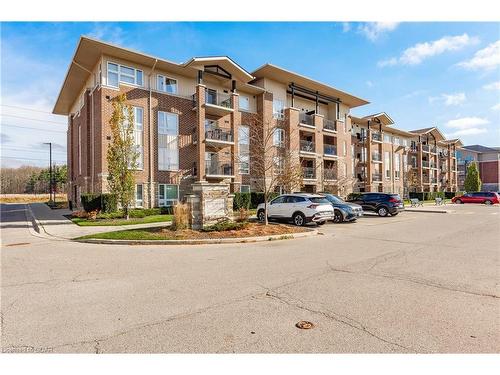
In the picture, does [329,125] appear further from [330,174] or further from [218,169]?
[218,169]

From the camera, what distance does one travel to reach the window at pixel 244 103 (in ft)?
99.0

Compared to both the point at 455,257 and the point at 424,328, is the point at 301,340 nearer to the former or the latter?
the point at 424,328

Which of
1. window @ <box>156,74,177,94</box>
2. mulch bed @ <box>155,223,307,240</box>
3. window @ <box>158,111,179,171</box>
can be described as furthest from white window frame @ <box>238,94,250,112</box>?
mulch bed @ <box>155,223,307,240</box>

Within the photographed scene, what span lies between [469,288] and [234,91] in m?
25.4

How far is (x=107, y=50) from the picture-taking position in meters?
21.6

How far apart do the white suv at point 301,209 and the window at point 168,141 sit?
11.7 metres

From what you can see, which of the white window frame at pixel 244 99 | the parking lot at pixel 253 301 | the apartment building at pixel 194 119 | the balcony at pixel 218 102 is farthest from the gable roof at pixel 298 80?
the parking lot at pixel 253 301

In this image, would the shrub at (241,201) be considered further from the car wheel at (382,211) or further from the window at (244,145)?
the car wheel at (382,211)

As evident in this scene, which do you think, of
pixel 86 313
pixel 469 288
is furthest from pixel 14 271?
pixel 469 288

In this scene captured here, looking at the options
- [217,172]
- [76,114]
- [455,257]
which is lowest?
[455,257]

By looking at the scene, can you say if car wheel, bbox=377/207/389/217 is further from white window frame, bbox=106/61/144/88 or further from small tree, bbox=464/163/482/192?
small tree, bbox=464/163/482/192

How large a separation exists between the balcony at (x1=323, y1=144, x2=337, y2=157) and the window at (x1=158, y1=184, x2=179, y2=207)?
19438 millimetres

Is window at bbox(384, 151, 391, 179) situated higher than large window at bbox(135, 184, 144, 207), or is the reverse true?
window at bbox(384, 151, 391, 179)

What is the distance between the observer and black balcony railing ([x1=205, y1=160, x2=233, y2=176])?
26.9 m
